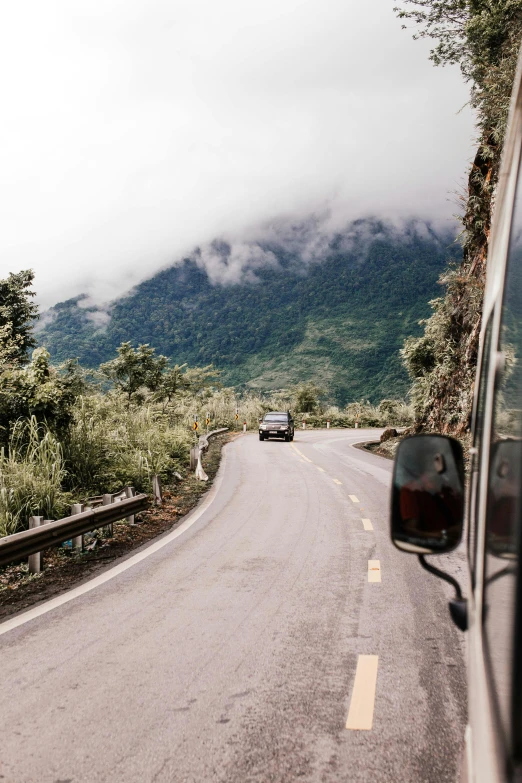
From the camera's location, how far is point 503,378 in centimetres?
149

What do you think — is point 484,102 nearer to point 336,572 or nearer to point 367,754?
point 336,572

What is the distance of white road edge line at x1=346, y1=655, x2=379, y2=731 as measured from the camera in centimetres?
325

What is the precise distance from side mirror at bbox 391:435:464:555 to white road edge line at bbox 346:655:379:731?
195 cm

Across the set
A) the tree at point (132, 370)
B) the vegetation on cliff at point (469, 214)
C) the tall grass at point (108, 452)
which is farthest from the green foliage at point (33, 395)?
the tree at point (132, 370)

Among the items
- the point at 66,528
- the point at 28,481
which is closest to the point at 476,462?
the point at 66,528

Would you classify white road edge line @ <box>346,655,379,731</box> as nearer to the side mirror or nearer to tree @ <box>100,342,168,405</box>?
the side mirror

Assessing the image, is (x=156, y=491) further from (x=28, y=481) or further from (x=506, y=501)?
(x=506, y=501)

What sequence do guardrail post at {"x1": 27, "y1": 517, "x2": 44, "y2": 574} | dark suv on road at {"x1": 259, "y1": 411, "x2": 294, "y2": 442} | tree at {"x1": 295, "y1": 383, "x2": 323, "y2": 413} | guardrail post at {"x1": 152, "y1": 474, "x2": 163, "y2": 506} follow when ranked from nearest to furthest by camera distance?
1. guardrail post at {"x1": 27, "y1": 517, "x2": 44, "y2": 574}
2. guardrail post at {"x1": 152, "y1": 474, "x2": 163, "y2": 506}
3. dark suv on road at {"x1": 259, "y1": 411, "x2": 294, "y2": 442}
4. tree at {"x1": 295, "y1": 383, "x2": 323, "y2": 413}

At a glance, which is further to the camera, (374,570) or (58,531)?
(58,531)

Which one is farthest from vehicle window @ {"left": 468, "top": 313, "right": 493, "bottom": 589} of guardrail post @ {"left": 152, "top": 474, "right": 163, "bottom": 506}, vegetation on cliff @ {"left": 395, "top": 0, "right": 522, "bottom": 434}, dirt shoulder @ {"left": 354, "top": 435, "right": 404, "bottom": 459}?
dirt shoulder @ {"left": 354, "top": 435, "right": 404, "bottom": 459}

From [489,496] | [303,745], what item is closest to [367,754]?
[303,745]

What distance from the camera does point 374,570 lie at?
22.0 feet

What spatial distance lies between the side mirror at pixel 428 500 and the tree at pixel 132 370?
39842 mm

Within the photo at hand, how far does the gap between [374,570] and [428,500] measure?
5.29 metres
